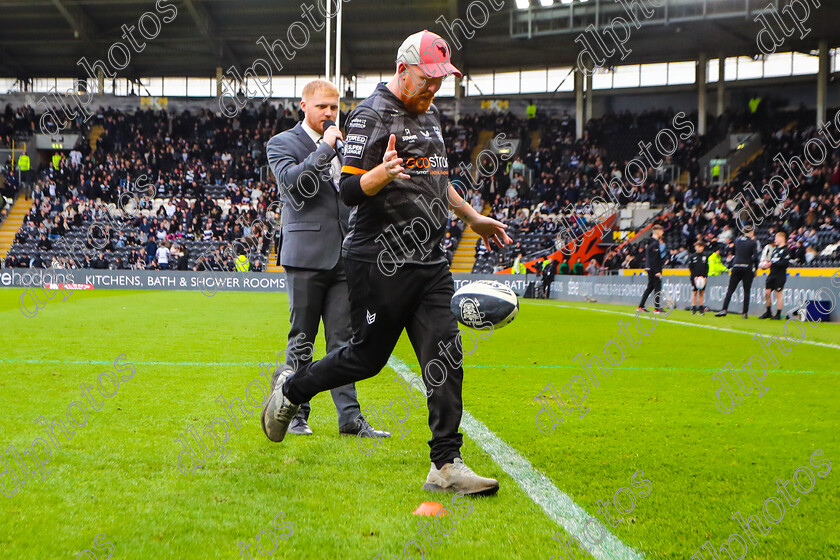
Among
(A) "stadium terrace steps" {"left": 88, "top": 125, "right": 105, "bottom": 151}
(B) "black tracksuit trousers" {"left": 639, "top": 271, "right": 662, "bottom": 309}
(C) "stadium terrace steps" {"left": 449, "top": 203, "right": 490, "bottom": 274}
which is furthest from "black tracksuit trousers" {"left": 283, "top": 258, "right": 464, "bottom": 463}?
(A) "stadium terrace steps" {"left": 88, "top": 125, "right": 105, "bottom": 151}

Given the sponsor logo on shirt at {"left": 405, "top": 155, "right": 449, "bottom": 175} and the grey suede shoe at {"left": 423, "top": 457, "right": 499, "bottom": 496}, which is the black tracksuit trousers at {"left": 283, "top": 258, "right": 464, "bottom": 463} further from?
the sponsor logo on shirt at {"left": 405, "top": 155, "right": 449, "bottom": 175}

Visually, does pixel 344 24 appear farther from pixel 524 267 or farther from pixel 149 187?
pixel 524 267

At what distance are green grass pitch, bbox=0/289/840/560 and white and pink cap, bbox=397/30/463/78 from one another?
1.78 m

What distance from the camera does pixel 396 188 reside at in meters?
3.61

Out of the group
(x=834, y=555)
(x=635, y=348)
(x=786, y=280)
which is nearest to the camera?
(x=834, y=555)

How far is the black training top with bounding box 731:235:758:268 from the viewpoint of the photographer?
52.0 ft

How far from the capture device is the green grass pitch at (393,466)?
288 centimetres

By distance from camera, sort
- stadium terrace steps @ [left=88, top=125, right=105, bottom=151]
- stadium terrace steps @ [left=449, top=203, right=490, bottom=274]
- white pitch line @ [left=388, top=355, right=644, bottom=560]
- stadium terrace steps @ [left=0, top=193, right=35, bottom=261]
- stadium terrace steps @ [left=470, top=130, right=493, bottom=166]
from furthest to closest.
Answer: stadium terrace steps @ [left=88, top=125, right=105, bottom=151]
stadium terrace steps @ [left=470, top=130, right=493, bottom=166]
stadium terrace steps @ [left=0, top=193, right=35, bottom=261]
stadium terrace steps @ [left=449, top=203, right=490, bottom=274]
white pitch line @ [left=388, top=355, right=644, bottom=560]

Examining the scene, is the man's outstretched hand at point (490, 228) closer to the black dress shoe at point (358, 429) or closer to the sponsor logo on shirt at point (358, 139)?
the sponsor logo on shirt at point (358, 139)

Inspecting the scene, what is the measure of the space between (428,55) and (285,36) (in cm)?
3930

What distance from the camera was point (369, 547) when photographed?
110 inches

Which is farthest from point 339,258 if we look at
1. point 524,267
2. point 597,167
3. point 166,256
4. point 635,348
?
point 597,167

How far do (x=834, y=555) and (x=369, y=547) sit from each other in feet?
5.12

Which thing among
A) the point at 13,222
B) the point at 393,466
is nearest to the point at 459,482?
the point at 393,466
